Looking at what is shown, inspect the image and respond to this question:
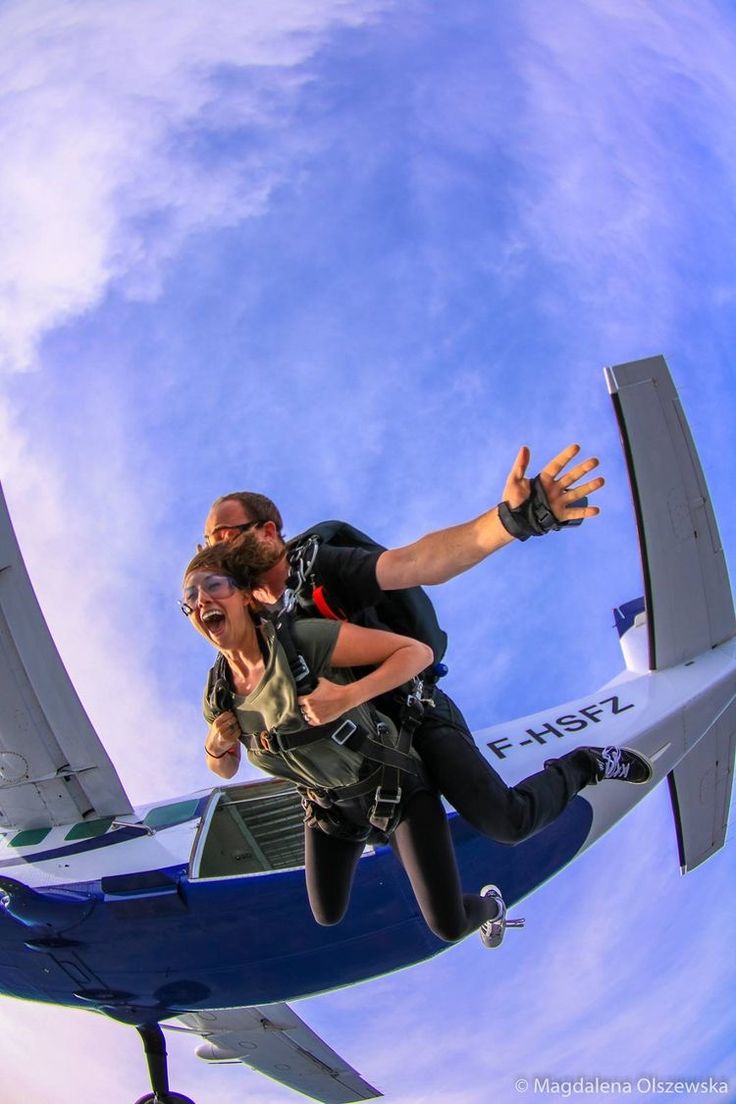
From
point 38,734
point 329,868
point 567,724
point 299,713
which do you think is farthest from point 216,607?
point 567,724

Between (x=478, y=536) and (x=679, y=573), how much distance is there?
5601 millimetres

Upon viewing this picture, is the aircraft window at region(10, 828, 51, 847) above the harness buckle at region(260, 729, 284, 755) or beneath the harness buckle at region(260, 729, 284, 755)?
beneath

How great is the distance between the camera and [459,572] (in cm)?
362

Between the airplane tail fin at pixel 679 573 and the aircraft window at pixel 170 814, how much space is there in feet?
15.3

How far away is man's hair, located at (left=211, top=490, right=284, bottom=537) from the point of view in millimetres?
4145

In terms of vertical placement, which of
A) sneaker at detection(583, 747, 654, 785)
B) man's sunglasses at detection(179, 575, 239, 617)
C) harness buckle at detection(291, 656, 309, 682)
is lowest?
sneaker at detection(583, 747, 654, 785)

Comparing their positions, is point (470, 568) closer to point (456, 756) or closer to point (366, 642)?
point (366, 642)

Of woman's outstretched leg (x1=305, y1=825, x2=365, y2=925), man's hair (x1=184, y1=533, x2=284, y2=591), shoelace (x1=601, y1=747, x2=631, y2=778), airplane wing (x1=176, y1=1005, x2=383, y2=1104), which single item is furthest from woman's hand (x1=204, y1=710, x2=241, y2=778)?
airplane wing (x1=176, y1=1005, x2=383, y2=1104)

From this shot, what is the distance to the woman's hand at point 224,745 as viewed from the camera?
13.2ft

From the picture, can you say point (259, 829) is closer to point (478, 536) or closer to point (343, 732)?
point (343, 732)

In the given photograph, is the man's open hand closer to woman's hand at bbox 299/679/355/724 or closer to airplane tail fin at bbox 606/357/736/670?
woman's hand at bbox 299/679/355/724

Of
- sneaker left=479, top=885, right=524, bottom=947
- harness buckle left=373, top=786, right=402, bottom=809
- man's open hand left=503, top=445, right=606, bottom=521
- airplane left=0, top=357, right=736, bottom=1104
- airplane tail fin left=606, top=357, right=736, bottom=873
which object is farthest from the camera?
airplane left=0, top=357, right=736, bottom=1104

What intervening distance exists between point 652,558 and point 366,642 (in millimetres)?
5172

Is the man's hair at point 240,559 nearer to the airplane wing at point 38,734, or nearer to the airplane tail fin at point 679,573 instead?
the airplane tail fin at point 679,573
